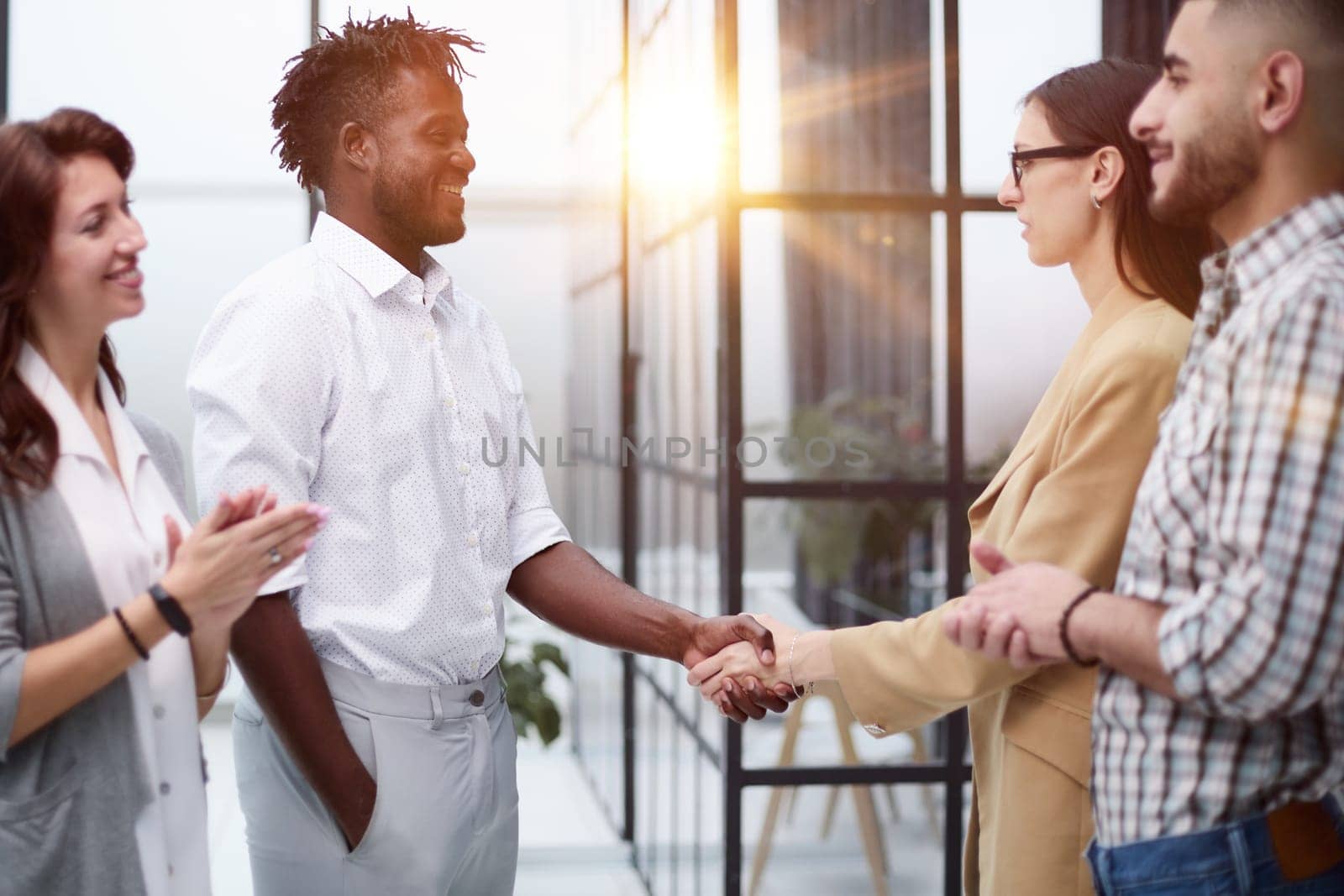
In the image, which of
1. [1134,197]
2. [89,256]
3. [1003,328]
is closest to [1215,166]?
[1134,197]

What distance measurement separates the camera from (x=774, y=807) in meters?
2.66

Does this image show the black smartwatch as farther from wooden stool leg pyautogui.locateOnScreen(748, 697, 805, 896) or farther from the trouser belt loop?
wooden stool leg pyautogui.locateOnScreen(748, 697, 805, 896)

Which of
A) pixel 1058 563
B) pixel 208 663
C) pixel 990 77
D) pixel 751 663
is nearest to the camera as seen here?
pixel 208 663

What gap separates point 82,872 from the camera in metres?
1.17

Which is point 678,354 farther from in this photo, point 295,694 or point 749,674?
point 295,694

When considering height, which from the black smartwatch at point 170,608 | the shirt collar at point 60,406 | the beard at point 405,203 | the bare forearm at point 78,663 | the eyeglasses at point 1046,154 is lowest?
the bare forearm at point 78,663

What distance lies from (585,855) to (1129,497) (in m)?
3.06

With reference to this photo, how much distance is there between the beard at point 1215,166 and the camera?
1.15m

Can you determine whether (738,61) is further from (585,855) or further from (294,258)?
(585,855)

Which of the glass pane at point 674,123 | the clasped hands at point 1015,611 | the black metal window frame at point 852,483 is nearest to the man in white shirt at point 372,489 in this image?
the clasped hands at point 1015,611

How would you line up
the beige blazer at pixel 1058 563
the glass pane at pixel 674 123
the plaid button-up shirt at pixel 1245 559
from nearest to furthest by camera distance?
the plaid button-up shirt at pixel 1245 559
the beige blazer at pixel 1058 563
the glass pane at pixel 674 123

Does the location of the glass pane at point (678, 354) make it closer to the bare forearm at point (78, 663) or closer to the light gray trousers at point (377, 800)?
the light gray trousers at point (377, 800)

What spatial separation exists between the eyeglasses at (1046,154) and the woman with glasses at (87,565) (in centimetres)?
102

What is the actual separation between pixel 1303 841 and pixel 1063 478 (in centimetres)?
44
